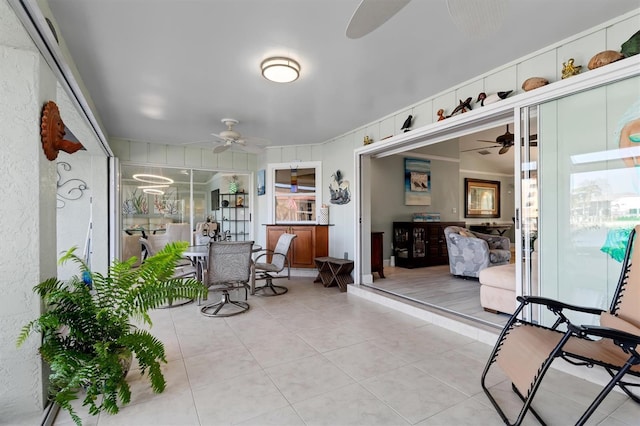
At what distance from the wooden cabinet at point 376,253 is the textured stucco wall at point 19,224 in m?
4.26

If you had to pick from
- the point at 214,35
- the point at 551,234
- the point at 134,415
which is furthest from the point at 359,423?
the point at 214,35

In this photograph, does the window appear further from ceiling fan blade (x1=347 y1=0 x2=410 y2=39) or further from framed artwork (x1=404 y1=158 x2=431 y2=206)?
ceiling fan blade (x1=347 y1=0 x2=410 y2=39)

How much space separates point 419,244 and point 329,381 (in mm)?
4645

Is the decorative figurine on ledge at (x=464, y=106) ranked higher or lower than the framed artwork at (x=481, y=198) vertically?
higher

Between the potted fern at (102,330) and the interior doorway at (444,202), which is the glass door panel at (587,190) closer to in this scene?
the interior doorway at (444,202)

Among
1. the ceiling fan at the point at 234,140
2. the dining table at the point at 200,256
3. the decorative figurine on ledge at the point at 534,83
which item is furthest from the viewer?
the ceiling fan at the point at 234,140

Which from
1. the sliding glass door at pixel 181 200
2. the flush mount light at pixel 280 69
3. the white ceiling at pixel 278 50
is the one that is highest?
the white ceiling at pixel 278 50

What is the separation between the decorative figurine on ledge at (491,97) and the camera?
9.07ft

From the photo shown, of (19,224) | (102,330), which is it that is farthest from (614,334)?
(19,224)

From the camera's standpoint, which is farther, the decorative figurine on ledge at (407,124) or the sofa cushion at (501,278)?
the decorative figurine on ledge at (407,124)

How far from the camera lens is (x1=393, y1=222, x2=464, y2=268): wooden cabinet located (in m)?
6.23

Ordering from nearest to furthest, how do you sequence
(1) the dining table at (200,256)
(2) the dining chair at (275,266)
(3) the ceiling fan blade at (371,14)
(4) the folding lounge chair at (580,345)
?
(3) the ceiling fan blade at (371,14) < (4) the folding lounge chair at (580,345) < (1) the dining table at (200,256) < (2) the dining chair at (275,266)

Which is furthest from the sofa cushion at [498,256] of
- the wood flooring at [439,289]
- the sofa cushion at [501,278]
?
the sofa cushion at [501,278]

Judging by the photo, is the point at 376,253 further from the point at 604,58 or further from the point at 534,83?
the point at 604,58
